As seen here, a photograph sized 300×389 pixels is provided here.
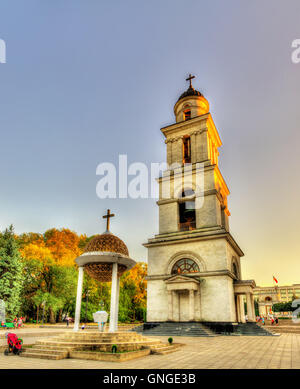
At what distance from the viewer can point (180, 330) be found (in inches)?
846

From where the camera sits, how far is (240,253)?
1181 inches

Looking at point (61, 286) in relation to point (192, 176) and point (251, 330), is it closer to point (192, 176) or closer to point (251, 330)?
point (192, 176)

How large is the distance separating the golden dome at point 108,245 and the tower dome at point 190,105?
22.4 meters

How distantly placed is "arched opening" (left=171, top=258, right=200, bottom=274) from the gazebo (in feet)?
39.1

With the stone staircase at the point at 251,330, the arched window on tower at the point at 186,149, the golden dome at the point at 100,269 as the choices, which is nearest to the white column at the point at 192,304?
the stone staircase at the point at 251,330

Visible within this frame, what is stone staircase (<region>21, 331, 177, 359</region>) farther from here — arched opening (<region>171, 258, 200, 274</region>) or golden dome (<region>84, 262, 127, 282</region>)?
arched opening (<region>171, 258, 200, 274</region>)

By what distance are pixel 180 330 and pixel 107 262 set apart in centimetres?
1139

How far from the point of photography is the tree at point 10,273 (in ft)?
101

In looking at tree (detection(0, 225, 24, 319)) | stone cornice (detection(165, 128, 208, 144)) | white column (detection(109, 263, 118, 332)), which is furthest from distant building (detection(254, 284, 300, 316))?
white column (detection(109, 263, 118, 332))

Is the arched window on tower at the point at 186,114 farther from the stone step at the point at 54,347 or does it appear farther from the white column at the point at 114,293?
the stone step at the point at 54,347
